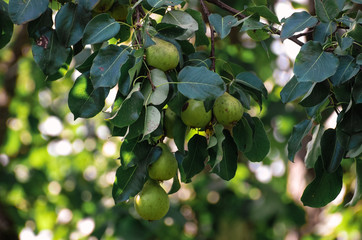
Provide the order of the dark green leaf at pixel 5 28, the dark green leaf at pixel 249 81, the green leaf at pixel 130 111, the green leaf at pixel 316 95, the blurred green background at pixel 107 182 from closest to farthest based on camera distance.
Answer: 1. the green leaf at pixel 130 111
2. the green leaf at pixel 316 95
3. the dark green leaf at pixel 249 81
4. the dark green leaf at pixel 5 28
5. the blurred green background at pixel 107 182

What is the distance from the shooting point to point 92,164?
548cm

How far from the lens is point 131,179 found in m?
1.23

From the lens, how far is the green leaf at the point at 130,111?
3.49 feet

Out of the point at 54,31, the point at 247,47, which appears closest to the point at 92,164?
the point at 247,47

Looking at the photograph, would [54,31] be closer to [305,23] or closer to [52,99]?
[305,23]

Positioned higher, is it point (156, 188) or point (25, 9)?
point (25, 9)

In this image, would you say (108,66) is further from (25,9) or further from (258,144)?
(258,144)

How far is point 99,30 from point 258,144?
17.9 inches

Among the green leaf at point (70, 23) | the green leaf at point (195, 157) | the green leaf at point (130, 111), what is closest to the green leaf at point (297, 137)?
the green leaf at point (195, 157)

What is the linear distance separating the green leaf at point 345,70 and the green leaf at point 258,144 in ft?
0.77

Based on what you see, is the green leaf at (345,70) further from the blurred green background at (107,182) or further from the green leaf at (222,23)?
the blurred green background at (107,182)

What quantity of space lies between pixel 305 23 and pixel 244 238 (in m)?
2.95

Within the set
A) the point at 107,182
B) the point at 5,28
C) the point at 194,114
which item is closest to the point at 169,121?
the point at 194,114

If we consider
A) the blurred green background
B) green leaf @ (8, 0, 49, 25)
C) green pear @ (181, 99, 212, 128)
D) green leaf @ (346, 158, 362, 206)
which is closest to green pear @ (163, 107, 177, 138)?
green pear @ (181, 99, 212, 128)
